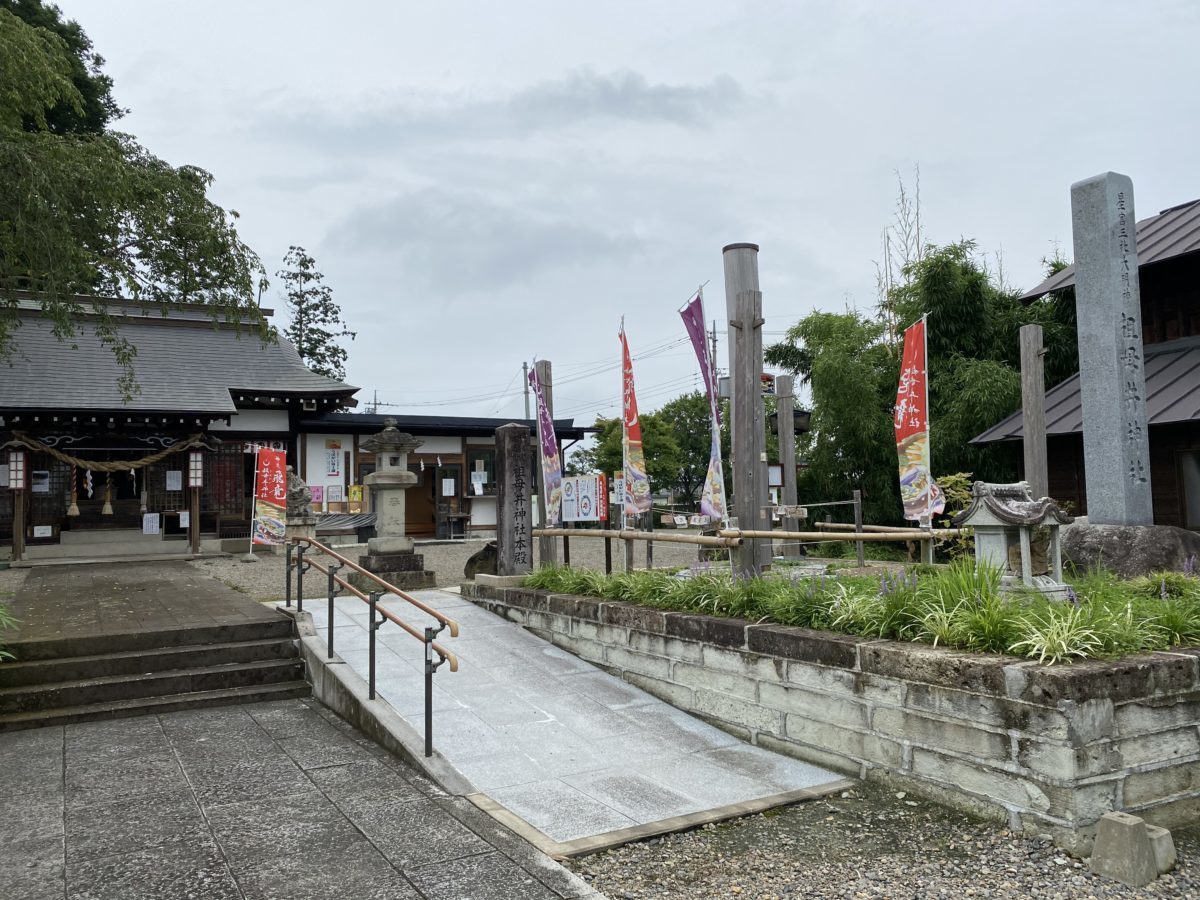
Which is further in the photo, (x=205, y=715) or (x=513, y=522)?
(x=513, y=522)

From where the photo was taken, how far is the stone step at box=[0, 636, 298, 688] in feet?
21.1

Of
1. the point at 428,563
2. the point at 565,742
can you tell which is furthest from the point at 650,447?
the point at 565,742

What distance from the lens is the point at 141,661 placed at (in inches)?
268

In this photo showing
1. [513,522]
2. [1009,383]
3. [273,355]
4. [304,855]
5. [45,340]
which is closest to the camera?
[304,855]

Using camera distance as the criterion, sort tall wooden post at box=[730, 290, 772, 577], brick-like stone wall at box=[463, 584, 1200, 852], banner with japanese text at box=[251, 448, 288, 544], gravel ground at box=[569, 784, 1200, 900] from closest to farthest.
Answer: gravel ground at box=[569, 784, 1200, 900] → brick-like stone wall at box=[463, 584, 1200, 852] → tall wooden post at box=[730, 290, 772, 577] → banner with japanese text at box=[251, 448, 288, 544]

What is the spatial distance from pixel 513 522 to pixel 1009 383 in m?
9.81

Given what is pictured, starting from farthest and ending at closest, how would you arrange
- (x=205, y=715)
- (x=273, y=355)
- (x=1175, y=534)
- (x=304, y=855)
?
(x=273, y=355) → (x=1175, y=534) → (x=205, y=715) → (x=304, y=855)

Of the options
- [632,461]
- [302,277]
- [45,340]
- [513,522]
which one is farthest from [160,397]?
[302,277]

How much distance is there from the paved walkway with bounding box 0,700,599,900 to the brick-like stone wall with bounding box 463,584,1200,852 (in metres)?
2.02

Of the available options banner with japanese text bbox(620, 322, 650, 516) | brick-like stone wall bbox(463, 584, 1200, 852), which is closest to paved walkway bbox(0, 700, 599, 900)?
brick-like stone wall bbox(463, 584, 1200, 852)

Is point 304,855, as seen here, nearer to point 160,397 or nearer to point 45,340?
point 160,397

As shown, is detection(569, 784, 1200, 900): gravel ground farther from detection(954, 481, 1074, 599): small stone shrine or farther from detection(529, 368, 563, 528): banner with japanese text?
detection(529, 368, 563, 528): banner with japanese text

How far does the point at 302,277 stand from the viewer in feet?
123

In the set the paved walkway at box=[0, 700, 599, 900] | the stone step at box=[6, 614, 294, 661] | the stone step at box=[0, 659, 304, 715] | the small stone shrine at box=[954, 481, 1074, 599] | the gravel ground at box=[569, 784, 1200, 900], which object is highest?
the small stone shrine at box=[954, 481, 1074, 599]
